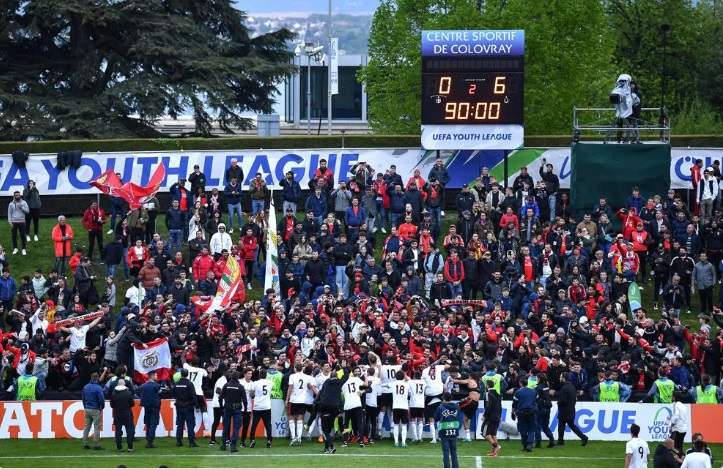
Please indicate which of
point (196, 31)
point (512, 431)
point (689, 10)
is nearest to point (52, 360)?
point (512, 431)

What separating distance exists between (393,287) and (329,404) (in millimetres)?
7046

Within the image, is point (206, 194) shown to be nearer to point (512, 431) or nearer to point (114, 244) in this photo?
point (114, 244)

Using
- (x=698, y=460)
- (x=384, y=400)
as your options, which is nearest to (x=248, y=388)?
(x=384, y=400)

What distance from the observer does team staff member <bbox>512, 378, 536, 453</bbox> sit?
2541 centimetres

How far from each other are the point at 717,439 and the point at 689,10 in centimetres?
4402

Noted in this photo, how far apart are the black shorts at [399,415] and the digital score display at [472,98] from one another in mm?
12352

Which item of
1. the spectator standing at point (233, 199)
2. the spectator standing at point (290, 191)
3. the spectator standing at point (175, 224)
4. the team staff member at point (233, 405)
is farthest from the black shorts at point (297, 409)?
the spectator standing at point (233, 199)

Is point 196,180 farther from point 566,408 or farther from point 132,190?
point 566,408

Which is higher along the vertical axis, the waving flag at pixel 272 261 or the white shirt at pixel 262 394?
the waving flag at pixel 272 261

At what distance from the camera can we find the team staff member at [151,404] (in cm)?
2567

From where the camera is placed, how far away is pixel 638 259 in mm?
33219

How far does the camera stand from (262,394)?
25.6 meters

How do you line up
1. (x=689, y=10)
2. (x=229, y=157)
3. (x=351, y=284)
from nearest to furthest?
(x=351, y=284) < (x=229, y=157) < (x=689, y=10)

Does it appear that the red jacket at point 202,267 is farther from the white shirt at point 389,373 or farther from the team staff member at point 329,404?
the team staff member at point 329,404
